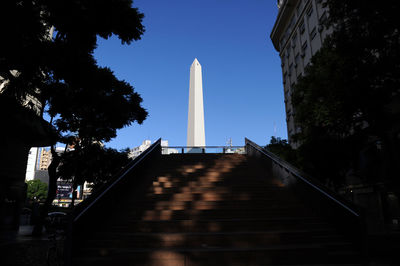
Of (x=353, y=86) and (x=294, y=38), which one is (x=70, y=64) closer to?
(x=353, y=86)

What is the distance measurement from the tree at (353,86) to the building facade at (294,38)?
43.9 feet

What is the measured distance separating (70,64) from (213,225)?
6931mm

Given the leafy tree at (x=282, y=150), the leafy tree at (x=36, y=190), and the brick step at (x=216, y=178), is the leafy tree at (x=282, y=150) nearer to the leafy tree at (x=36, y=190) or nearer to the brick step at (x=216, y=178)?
the brick step at (x=216, y=178)

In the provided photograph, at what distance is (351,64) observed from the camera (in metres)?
9.27

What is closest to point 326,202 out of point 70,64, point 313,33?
point 70,64

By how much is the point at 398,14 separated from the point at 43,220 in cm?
1585

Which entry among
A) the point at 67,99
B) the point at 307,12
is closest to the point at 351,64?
the point at 67,99

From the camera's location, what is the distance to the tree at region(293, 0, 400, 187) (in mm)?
8141

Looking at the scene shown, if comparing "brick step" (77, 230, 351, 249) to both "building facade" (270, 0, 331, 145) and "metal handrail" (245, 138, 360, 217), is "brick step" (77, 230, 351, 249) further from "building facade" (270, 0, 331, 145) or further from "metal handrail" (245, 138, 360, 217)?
"building facade" (270, 0, 331, 145)

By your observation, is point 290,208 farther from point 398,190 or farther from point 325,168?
point 325,168

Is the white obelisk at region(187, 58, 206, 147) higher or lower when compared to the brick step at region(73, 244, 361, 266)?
higher

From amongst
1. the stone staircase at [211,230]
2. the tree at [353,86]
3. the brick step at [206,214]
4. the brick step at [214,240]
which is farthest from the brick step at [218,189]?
the tree at [353,86]

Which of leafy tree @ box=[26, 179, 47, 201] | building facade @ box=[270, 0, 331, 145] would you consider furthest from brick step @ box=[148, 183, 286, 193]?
leafy tree @ box=[26, 179, 47, 201]

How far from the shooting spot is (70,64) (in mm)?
9688
